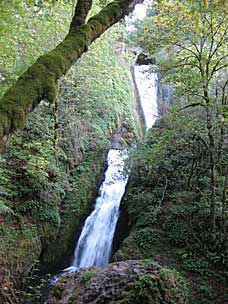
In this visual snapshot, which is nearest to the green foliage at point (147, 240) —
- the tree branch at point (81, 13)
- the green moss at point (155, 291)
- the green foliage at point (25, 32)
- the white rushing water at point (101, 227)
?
the white rushing water at point (101, 227)

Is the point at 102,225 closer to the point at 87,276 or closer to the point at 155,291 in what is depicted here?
the point at 87,276

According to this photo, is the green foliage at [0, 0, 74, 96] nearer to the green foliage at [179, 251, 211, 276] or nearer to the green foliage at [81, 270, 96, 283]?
the green foliage at [81, 270, 96, 283]

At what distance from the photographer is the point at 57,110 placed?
9.81 metres

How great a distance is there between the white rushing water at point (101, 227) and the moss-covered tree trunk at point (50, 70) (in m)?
6.32

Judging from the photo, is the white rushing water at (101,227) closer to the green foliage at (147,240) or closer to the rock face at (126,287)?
the green foliage at (147,240)

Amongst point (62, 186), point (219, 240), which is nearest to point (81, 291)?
point (219, 240)

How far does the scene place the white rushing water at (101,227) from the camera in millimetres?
8539

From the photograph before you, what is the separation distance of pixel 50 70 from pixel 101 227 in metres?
7.06

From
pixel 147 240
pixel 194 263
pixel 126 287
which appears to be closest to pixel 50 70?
pixel 126 287

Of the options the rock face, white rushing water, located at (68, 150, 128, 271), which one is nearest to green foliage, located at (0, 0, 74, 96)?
white rushing water, located at (68, 150, 128, 271)

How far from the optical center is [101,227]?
30.4 ft

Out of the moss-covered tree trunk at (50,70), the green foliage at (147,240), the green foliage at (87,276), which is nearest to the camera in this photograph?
the moss-covered tree trunk at (50,70)

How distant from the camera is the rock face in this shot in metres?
4.13

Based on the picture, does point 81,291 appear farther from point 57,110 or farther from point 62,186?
point 57,110
